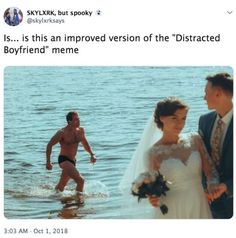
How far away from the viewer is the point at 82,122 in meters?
3.86

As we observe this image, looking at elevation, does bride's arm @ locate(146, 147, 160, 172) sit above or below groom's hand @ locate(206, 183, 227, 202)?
above

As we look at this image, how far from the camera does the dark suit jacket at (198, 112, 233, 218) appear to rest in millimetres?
3742

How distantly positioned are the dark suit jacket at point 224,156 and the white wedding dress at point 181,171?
2.1 inches

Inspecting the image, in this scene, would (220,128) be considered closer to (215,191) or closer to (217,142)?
(217,142)

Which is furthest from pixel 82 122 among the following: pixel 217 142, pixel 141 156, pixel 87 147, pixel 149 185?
pixel 217 142

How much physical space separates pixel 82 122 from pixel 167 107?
489mm

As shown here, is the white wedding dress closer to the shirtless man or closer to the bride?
the bride

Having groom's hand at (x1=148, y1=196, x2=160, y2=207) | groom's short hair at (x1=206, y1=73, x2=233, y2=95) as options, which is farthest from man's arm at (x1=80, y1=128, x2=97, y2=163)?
groom's short hair at (x1=206, y1=73, x2=233, y2=95)

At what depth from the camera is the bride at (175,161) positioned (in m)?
3.69
